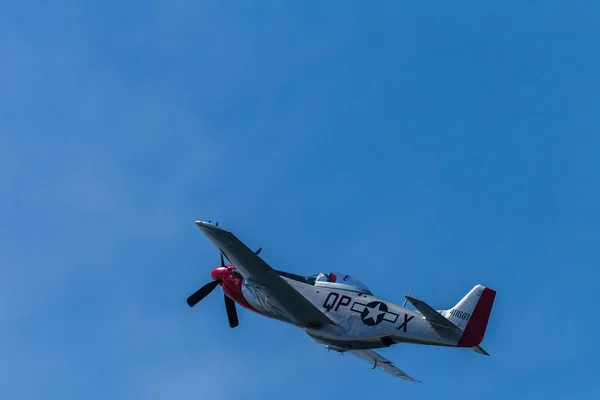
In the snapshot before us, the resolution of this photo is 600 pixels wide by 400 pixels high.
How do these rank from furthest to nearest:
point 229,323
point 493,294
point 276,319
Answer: point 229,323
point 276,319
point 493,294

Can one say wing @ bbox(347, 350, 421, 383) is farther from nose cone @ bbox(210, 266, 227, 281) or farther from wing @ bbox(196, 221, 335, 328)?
nose cone @ bbox(210, 266, 227, 281)

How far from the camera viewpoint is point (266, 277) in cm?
3425

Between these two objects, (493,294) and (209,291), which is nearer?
(493,294)

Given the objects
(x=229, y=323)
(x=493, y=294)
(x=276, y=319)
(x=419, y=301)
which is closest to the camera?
(x=419, y=301)

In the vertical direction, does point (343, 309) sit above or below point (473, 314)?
below

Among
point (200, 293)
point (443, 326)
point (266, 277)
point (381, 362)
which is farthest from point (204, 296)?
point (443, 326)

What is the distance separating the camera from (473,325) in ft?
110

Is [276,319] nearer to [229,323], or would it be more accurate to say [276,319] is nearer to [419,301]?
[229,323]

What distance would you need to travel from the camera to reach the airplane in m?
33.4

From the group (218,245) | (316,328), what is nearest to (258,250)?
(218,245)

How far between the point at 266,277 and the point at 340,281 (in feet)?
10.9

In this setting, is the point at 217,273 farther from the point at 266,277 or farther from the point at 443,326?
the point at 443,326

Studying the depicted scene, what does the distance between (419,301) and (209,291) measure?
10623 millimetres

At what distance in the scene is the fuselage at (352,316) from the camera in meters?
33.8
